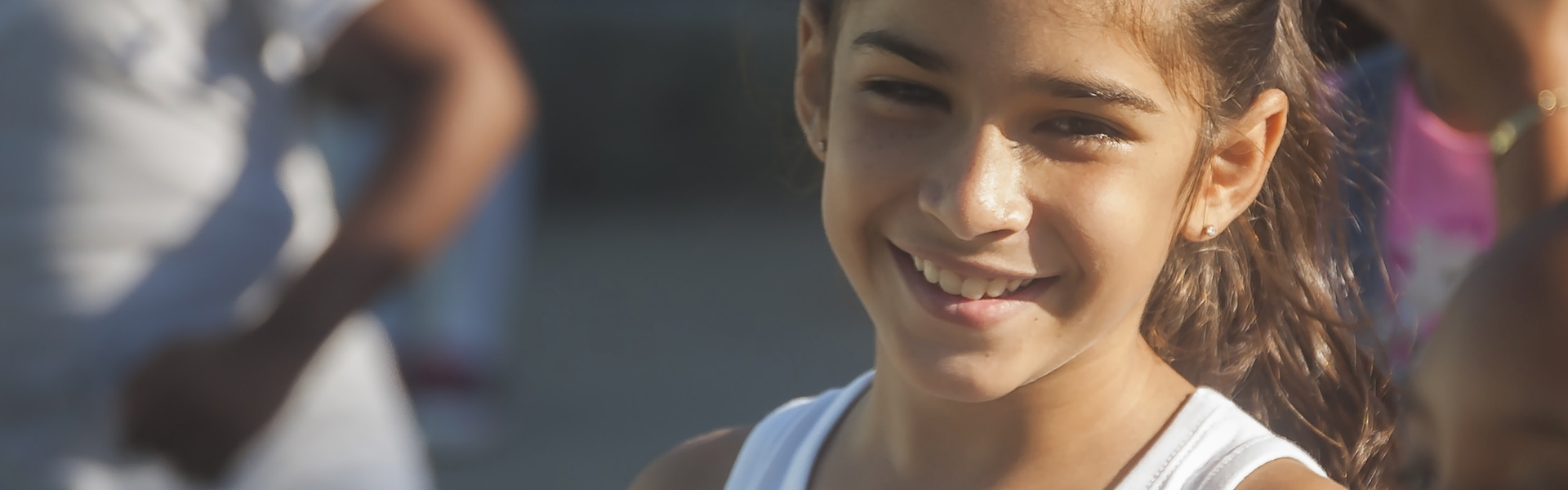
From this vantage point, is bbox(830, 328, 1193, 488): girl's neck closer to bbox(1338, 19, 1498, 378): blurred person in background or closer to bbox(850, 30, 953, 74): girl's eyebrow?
bbox(850, 30, 953, 74): girl's eyebrow

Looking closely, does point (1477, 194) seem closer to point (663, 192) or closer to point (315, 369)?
point (315, 369)

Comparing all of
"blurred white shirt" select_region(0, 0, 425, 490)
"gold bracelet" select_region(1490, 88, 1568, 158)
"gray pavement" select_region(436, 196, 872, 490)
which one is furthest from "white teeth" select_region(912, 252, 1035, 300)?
"gray pavement" select_region(436, 196, 872, 490)

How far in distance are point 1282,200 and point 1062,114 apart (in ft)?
1.35

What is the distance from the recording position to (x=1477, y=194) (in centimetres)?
248

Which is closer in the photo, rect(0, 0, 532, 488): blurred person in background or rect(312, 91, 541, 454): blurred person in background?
rect(0, 0, 532, 488): blurred person in background

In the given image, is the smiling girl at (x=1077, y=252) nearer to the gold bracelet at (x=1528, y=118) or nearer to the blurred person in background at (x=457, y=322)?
the gold bracelet at (x=1528, y=118)

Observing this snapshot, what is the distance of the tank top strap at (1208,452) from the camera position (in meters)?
1.58

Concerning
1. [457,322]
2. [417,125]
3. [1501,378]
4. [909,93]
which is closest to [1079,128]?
[909,93]

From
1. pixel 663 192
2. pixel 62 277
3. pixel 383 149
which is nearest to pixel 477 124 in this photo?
pixel 383 149

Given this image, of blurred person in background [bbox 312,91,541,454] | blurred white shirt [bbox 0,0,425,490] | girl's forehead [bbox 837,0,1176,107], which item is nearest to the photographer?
girl's forehead [bbox 837,0,1176,107]

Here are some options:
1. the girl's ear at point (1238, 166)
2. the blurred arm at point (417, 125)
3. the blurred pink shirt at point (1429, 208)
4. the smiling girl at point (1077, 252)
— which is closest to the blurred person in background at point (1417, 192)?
the blurred pink shirt at point (1429, 208)

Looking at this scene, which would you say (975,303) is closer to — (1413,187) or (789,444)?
(789,444)

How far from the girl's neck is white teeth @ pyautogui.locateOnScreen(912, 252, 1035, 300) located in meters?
0.15

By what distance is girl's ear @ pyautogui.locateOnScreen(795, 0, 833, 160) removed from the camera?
1.74 m
